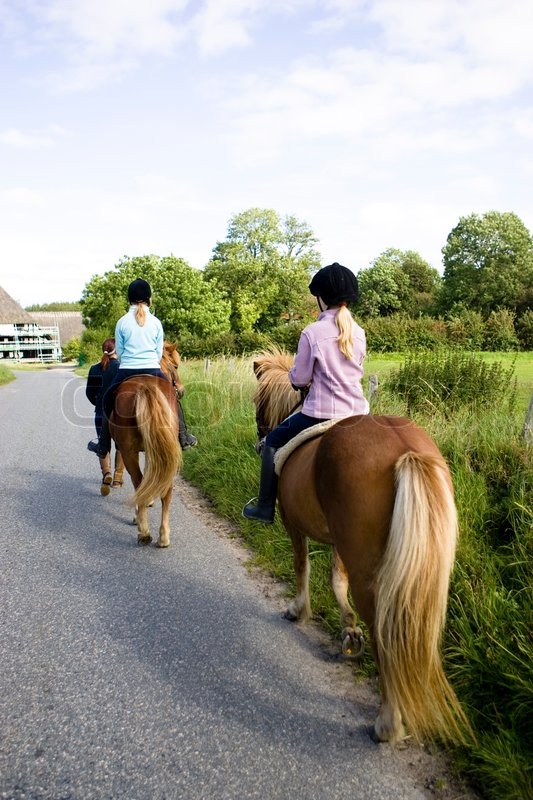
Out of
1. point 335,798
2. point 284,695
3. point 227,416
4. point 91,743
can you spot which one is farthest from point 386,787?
point 227,416

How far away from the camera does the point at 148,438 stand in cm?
508

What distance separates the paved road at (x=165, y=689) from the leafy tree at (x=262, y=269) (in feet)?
172

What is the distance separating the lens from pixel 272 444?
11.7 feet

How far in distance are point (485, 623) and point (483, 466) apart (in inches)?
71.3

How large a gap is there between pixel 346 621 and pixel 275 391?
72.2 inches

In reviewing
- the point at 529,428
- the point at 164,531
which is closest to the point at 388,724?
the point at 529,428

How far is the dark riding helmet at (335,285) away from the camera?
3.17m

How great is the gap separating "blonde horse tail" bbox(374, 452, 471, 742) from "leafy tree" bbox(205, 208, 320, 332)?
179 feet

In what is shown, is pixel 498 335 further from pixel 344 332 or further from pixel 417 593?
pixel 417 593

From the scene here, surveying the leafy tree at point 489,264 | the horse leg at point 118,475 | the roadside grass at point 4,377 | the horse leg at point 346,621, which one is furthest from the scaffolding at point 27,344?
the horse leg at point 346,621

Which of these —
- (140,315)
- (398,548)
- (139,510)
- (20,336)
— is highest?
(20,336)

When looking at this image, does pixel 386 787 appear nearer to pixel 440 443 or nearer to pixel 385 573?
pixel 385 573

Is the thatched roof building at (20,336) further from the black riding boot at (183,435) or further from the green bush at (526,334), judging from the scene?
the black riding boot at (183,435)

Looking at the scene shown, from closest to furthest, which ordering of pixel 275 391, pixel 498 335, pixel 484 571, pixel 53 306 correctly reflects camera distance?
pixel 484 571
pixel 275 391
pixel 498 335
pixel 53 306
